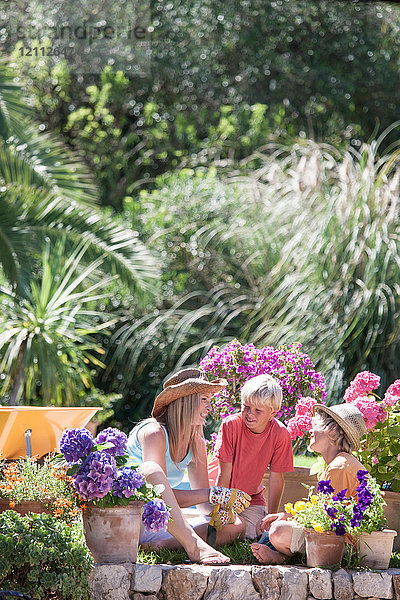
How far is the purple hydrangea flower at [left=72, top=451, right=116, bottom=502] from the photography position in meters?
2.88

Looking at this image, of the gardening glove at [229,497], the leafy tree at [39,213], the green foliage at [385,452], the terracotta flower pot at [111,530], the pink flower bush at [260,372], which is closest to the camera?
the terracotta flower pot at [111,530]

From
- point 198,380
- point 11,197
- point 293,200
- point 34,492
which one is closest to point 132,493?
point 34,492

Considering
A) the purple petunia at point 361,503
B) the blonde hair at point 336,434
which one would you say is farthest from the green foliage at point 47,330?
the purple petunia at point 361,503

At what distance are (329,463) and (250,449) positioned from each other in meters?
0.38

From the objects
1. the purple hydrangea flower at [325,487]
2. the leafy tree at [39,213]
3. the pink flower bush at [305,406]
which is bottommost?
the purple hydrangea flower at [325,487]

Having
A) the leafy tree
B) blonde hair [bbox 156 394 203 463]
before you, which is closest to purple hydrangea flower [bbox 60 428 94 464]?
blonde hair [bbox 156 394 203 463]

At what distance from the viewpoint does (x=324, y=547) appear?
3.09m

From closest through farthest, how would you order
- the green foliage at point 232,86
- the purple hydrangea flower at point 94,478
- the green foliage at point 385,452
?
1. the purple hydrangea flower at point 94,478
2. the green foliage at point 385,452
3. the green foliage at point 232,86

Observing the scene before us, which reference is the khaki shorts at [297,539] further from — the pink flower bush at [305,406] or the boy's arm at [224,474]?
the pink flower bush at [305,406]

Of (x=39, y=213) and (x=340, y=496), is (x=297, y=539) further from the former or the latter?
(x=39, y=213)

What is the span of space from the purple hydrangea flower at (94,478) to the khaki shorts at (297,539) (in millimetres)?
772

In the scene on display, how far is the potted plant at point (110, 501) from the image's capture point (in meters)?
2.93

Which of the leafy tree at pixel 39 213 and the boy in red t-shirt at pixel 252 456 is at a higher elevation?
the leafy tree at pixel 39 213
